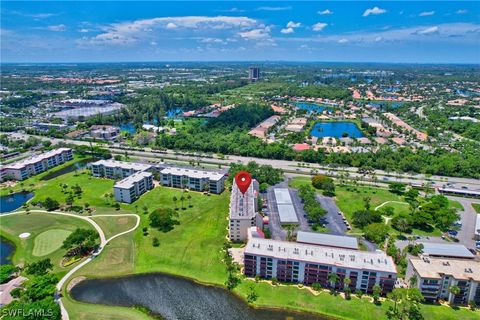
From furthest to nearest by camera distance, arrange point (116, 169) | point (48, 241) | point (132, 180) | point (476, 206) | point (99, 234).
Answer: point (116, 169)
point (132, 180)
point (476, 206)
point (99, 234)
point (48, 241)

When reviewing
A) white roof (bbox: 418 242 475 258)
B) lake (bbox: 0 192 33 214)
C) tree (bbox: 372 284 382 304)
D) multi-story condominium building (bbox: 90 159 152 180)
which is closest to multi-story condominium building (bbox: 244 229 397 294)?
tree (bbox: 372 284 382 304)

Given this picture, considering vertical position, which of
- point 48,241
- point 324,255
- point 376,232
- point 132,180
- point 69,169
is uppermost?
point 132,180

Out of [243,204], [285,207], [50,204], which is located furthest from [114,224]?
[285,207]

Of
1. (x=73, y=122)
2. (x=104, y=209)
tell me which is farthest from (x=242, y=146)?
(x=73, y=122)

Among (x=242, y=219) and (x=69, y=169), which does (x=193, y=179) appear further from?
(x=69, y=169)

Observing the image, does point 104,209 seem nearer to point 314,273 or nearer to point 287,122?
point 314,273

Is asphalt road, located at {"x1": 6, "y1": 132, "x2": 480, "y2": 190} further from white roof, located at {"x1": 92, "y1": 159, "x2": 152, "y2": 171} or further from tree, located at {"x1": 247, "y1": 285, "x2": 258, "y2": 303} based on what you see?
tree, located at {"x1": 247, "y1": 285, "x2": 258, "y2": 303}
